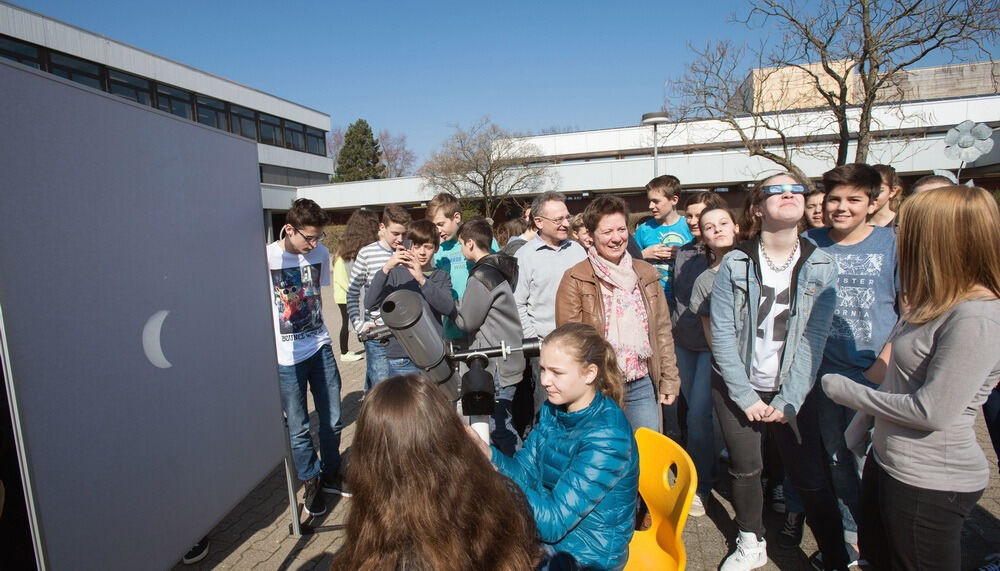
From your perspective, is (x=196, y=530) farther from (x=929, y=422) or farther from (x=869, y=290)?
(x=869, y=290)

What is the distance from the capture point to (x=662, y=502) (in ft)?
7.27

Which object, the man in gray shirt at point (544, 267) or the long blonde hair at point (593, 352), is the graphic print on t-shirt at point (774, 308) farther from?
the man in gray shirt at point (544, 267)

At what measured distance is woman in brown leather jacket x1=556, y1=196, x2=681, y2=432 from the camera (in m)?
2.90

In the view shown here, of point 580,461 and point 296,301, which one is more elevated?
point 296,301

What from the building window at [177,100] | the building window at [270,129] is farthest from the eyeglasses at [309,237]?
the building window at [270,129]

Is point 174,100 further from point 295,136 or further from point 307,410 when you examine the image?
point 307,410

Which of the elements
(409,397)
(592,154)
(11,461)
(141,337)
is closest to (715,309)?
(409,397)

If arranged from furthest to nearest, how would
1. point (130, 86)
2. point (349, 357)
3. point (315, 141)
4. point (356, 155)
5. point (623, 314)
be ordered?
→ point (356, 155) → point (315, 141) → point (130, 86) → point (349, 357) → point (623, 314)

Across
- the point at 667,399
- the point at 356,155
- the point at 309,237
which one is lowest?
the point at 667,399

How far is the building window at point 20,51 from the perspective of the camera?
21.6 metres

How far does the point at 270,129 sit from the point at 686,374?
1547 inches

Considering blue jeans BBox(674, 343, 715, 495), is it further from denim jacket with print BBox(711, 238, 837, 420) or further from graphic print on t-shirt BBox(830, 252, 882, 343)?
graphic print on t-shirt BBox(830, 252, 882, 343)

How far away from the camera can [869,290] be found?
8.82 ft

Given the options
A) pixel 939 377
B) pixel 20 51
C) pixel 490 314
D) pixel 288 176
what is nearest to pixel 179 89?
pixel 20 51
